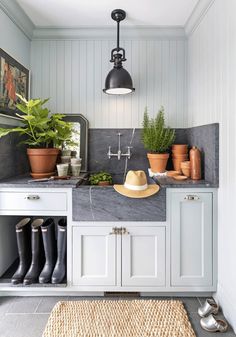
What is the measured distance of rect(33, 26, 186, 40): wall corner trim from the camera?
282 centimetres

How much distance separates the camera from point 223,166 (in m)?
2.02

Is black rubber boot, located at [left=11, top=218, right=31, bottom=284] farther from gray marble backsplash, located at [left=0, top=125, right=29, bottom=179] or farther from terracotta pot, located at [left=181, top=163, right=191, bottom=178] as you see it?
terracotta pot, located at [left=181, top=163, right=191, bottom=178]

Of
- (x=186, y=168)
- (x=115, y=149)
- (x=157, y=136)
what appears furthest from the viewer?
(x=115, y=149)

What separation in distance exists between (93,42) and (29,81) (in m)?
0.75

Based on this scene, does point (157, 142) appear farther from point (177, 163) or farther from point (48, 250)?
point (48, 250)

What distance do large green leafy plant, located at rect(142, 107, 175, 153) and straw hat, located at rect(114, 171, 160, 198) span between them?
571 mm

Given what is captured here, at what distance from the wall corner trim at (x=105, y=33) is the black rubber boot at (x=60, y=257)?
1.87m

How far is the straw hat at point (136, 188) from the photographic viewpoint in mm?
2104

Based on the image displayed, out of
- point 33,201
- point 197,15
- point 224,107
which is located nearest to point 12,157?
point 33,201

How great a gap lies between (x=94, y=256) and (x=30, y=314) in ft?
1.90

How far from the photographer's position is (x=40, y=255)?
227 centimetres

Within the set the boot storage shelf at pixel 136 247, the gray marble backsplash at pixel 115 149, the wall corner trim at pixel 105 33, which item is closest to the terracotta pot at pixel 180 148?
the gray marble backsplash at pixel 115 149

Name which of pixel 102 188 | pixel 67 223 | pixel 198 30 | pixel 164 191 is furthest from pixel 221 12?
pixel 67 223

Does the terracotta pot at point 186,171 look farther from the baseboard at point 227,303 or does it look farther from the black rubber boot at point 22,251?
the black rubber boot at point 22,251
